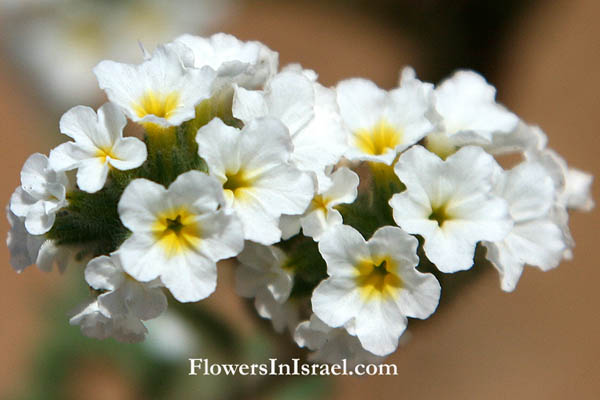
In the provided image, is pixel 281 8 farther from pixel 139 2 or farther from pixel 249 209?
pixel 249 209

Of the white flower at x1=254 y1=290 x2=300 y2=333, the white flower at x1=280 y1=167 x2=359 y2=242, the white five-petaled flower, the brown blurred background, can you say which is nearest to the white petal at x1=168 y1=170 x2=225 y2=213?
the white flower at x1=280 y1=167 x2=359 y2=242

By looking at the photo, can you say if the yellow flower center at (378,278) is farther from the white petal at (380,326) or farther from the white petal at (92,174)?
the white petal at (92,174)

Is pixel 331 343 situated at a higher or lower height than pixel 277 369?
lower

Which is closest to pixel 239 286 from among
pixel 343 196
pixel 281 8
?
pixel 343 196

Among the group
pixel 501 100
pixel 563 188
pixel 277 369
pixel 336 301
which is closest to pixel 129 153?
pixel 336 301

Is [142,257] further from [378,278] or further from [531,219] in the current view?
[531,219]

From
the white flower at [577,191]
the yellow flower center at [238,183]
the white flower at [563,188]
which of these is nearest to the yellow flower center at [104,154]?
the yellow flower center at [238,183]
